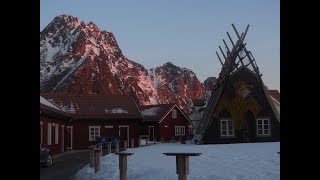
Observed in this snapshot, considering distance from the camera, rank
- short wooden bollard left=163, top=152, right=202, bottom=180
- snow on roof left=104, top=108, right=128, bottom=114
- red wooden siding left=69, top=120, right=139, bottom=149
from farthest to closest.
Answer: snow on roof left=104, top=108, right=128, bottom=114, red wooden siding left=69, top=120, right=139, bottom=149, short wooden bollard left=163, top=152, right=202, bottom=180

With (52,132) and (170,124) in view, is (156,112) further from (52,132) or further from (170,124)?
(52,132)

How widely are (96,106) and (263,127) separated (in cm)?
1585

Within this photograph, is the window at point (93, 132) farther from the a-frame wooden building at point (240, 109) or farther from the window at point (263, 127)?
the window at point (263, 127)

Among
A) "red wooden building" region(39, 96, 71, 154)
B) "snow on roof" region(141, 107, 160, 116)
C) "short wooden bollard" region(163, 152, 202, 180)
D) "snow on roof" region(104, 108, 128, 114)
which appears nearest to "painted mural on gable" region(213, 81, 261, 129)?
"snow on roof" region(104, 108, 128, 114)

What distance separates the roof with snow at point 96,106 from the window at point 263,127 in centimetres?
1127

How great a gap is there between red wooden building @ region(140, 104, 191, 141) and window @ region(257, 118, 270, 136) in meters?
22.1

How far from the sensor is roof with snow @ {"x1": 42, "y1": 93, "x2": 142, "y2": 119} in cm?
4369

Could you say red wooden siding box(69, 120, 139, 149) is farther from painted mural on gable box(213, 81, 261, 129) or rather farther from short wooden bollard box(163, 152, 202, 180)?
short wooden bollard box(163, 152, 202, 180)
